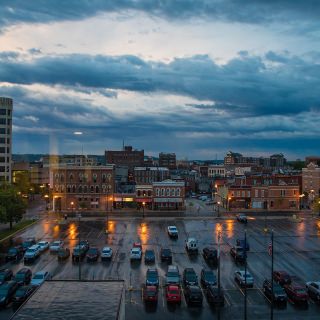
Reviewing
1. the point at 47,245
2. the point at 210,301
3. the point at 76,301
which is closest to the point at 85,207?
the point at 47,245

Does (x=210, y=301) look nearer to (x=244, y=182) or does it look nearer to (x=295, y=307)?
(x=295, y=307)

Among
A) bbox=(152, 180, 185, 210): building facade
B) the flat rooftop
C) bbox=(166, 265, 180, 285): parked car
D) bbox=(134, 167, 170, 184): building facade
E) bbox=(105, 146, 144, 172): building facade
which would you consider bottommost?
bbox=(166, 265, 180, 285): parked car

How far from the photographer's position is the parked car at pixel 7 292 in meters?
Answer: 32.1

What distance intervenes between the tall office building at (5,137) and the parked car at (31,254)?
56.9 meters

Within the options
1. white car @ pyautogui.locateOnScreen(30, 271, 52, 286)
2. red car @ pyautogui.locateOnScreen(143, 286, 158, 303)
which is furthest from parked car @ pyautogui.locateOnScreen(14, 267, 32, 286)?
red car @ pyautogui.locateOnScreen(143, 286, 158, 303)

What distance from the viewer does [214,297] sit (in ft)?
107

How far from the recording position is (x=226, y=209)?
90.3 meters

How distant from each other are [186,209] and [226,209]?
8378mm

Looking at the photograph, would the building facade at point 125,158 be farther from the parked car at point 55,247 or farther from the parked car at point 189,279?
the parked car at point 189,279

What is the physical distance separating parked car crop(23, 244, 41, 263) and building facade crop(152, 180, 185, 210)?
41878mm

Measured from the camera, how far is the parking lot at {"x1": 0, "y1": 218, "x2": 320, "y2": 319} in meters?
31.8

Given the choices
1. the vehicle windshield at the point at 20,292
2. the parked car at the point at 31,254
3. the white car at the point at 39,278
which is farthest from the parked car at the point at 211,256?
the vehicle windshield at the point at 20,292

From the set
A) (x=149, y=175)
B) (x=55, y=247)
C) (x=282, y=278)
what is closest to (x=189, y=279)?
(x=282, y=278)

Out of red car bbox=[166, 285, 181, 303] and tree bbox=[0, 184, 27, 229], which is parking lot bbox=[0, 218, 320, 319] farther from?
tree bbox=[0, 184, 27, 229]
